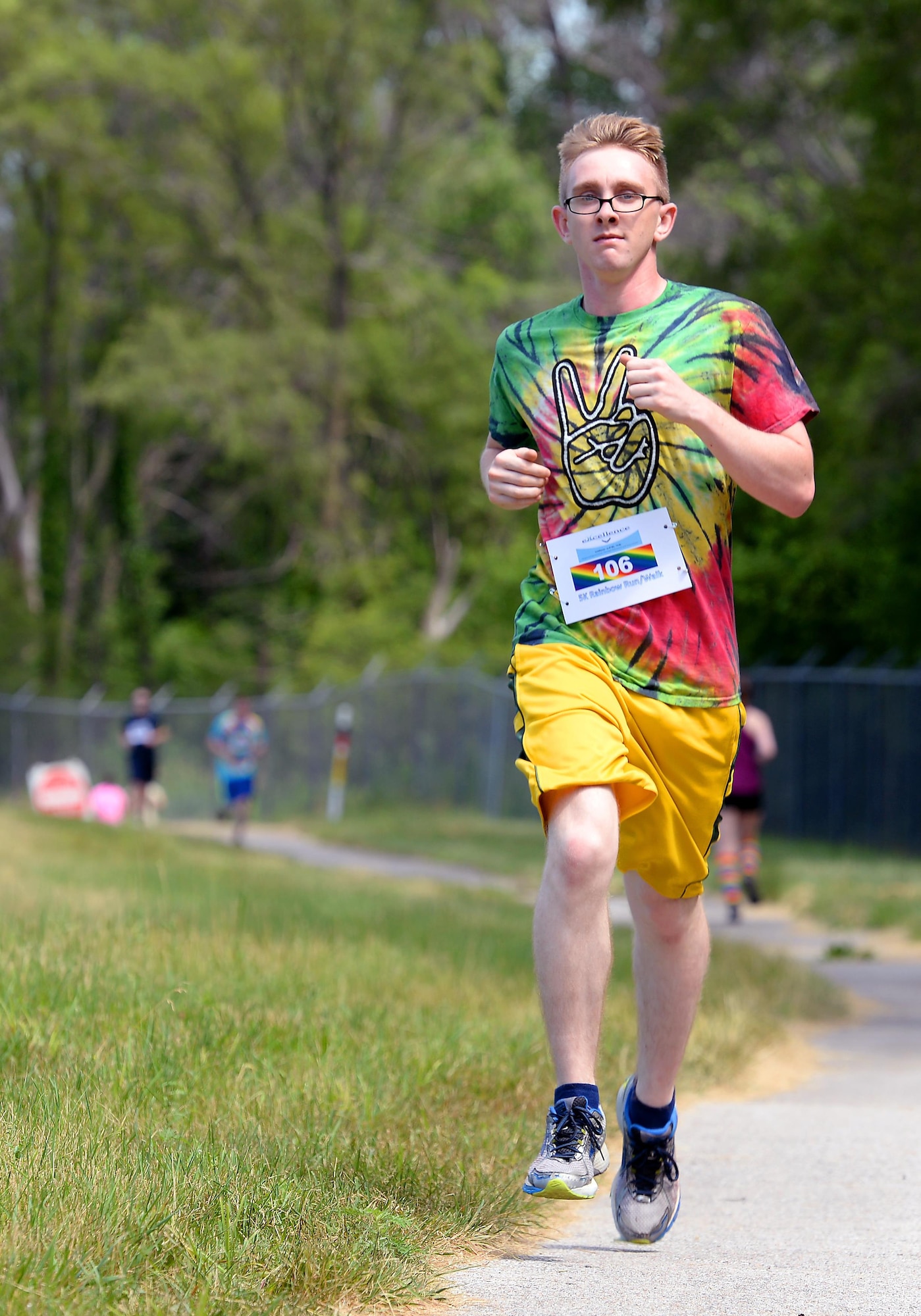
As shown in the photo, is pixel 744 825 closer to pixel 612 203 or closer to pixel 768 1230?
pixel 768 1230

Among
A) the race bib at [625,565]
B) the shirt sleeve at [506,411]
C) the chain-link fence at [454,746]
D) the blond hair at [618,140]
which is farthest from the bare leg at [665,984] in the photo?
the chain-link fence at [454,746]

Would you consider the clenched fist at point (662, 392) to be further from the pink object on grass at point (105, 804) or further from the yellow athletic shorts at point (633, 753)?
the pink object on grass at point (105, 804)

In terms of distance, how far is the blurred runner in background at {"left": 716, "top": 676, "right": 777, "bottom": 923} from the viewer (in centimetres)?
1422

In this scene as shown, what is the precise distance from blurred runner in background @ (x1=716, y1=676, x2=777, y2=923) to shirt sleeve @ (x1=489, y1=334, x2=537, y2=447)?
404 inches

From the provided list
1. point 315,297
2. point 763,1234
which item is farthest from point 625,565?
point 315,297

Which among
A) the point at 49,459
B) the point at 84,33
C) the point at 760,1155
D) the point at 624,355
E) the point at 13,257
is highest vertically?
the point at 84,33

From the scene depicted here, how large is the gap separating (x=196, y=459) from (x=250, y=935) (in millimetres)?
38663

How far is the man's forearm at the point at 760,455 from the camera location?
367cm

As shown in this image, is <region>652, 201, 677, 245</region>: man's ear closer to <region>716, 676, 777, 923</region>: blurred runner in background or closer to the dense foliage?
<region>716, 676, 777, 923</region>: blurred runner in background

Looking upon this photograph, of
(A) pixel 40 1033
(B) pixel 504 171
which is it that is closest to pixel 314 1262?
(A) pixel 40 1033

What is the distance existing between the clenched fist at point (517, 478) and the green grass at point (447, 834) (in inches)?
559

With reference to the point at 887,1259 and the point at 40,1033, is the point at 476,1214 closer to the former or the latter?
the point at 887,1259

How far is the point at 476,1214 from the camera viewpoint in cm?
393

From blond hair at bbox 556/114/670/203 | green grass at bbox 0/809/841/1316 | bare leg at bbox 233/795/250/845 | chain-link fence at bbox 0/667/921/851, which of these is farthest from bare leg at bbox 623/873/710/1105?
chain-link fence at bbox 0/667/921/851
